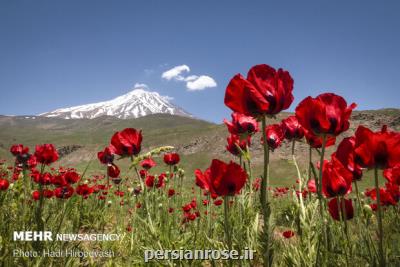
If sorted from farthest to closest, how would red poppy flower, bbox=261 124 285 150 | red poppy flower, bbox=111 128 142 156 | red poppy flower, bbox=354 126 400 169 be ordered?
red poppy flower, bbox=261 124 285 150, red poppy flower, bbox=111 128 142 156, red poppy flower, bbox=354 126 400 169

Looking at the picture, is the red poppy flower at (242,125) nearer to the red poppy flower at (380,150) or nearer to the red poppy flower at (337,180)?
the red poppy flower at (337,180)

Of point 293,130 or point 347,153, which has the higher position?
point 293,130

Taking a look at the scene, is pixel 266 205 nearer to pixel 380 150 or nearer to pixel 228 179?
pixel 228 179

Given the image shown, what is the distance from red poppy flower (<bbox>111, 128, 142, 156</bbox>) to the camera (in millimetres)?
2387

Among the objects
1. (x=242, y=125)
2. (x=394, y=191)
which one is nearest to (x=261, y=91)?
(x=242, y=125)

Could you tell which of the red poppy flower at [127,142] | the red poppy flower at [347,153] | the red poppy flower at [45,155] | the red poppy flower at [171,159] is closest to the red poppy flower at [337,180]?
the red poppy flower at [347,153]

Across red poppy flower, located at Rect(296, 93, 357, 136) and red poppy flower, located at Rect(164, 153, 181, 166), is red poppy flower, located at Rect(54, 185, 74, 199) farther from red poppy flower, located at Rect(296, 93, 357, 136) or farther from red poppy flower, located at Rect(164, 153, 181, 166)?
red poppy flower, located at Rect(296, 93, 357, 136)

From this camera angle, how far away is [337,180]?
180 centimetres

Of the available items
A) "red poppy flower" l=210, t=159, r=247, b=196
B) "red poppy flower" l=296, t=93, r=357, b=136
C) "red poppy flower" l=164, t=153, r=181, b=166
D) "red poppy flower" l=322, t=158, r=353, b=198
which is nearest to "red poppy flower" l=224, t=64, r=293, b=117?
"red poppy flower" l=296, t=93, r=357, b=136

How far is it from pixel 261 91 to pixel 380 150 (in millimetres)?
634

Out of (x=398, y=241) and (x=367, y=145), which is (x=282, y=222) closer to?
(x=398, y=241)

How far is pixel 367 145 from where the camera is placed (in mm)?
1417

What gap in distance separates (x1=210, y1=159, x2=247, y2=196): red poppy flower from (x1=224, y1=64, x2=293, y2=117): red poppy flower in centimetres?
39

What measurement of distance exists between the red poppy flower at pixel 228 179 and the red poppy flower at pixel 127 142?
2.92ft
